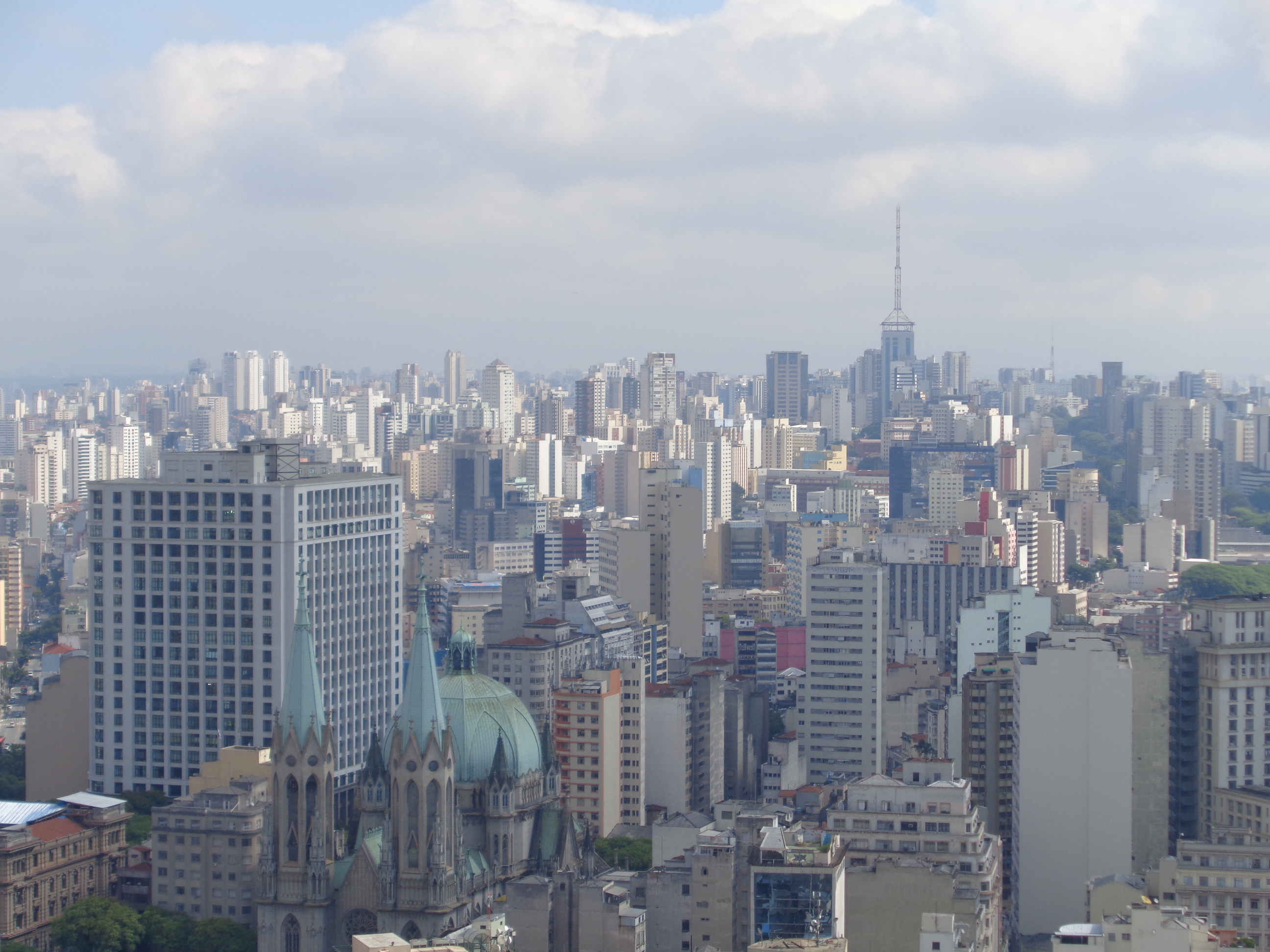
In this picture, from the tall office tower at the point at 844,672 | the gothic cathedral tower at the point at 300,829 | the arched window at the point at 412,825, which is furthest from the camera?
the tall office tower at the point at 844,672

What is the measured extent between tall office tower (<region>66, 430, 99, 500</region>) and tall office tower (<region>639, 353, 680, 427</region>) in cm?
4995

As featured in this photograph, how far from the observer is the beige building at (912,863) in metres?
32.6

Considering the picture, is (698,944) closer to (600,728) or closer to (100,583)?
(600,728)

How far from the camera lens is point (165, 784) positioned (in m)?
44.8

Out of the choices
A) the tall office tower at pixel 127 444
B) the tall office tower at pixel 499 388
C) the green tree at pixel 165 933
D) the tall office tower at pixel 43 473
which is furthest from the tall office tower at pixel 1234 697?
the tall office tower at pixel 499 388

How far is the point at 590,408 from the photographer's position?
165625mm

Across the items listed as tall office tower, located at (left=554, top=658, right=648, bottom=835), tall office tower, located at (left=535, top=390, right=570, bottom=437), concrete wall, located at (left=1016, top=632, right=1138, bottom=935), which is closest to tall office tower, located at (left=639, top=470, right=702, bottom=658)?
tall office tower, located at (left=554, top=658, right=648, bottom=835)

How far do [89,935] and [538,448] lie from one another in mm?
103596

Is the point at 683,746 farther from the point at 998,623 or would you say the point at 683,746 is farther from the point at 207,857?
the point at 207,857

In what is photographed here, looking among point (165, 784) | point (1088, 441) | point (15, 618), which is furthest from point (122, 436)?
point (165, 784)

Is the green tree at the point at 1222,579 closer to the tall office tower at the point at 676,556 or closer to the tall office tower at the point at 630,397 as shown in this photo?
the tall office tower at the point at 676,556

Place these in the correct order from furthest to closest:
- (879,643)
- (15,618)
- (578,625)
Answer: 1. (15,618)
2. (578,625)
3. (879,643)

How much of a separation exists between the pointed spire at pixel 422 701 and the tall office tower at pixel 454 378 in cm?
15877

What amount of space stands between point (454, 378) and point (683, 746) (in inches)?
5909
